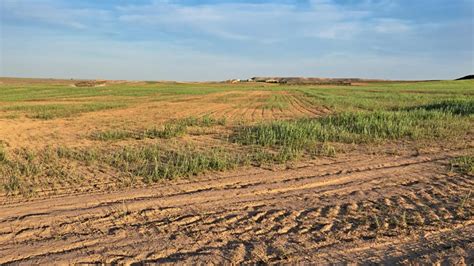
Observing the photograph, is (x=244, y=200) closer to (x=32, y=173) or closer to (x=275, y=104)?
(x=32, y=173)

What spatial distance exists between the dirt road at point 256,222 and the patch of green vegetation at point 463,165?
315mm

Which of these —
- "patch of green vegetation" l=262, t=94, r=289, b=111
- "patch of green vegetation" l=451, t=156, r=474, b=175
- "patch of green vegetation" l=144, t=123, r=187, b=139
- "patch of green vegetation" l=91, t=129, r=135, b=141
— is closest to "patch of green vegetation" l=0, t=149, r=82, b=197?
"patch of green vegetation" l=91, t=129, r=135, b=141

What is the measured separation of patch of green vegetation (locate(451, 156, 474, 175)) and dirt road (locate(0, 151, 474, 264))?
315mm

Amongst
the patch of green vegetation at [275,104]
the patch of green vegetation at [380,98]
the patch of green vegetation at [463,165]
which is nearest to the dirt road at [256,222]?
the patch of green vegetation at [463,165]

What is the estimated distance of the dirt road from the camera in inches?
173

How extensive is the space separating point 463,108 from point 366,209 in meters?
14.9

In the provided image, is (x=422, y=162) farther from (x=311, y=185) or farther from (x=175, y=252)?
(x=175, y=252)

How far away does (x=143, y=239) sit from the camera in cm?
478

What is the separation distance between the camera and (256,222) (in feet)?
17.4

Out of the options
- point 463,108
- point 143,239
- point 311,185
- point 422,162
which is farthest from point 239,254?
point 463,108

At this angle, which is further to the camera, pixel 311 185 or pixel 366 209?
pixel 311 185

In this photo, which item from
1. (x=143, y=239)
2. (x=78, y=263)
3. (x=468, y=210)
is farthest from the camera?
(x=468, y=210)

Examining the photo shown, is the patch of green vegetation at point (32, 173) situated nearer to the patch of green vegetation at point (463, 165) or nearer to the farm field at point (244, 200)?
the farm field at point (244, 200)

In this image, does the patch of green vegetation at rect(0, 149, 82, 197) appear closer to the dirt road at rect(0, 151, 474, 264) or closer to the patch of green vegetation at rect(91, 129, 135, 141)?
the dirt road at rect(0, 151, 474, 264)
